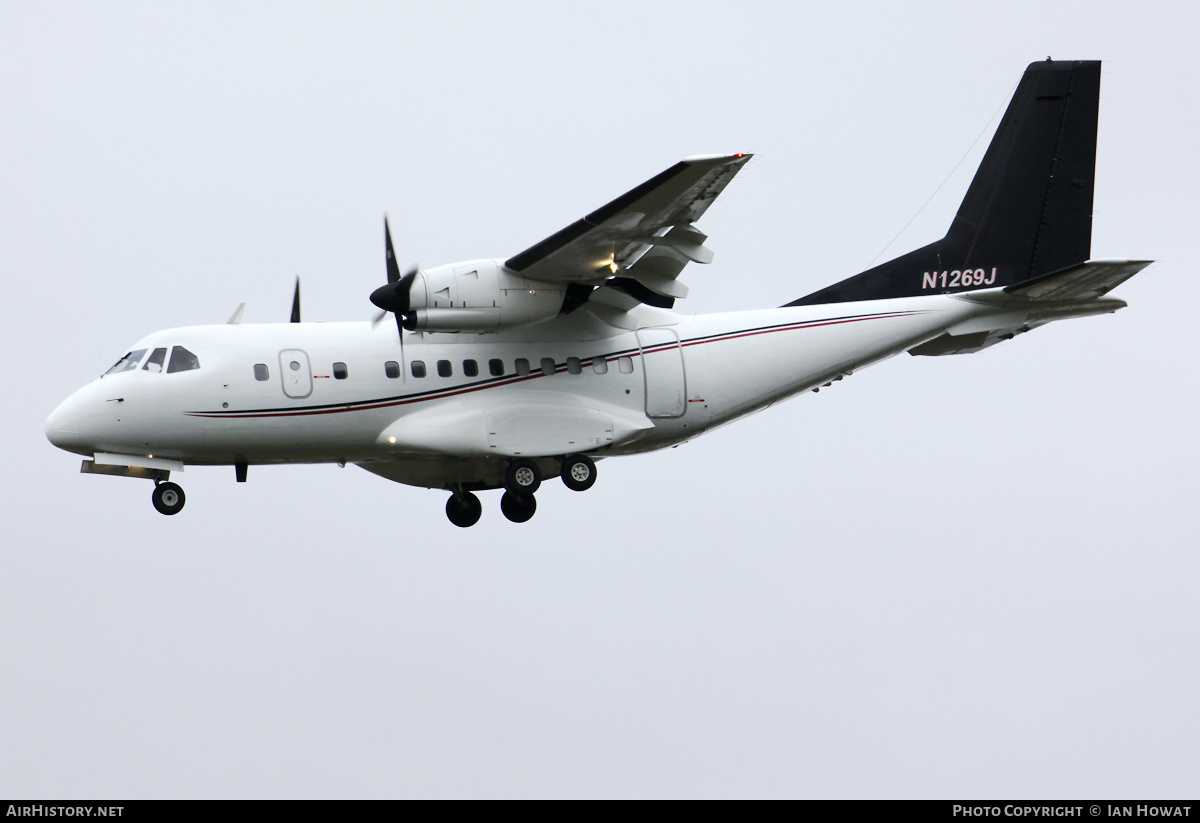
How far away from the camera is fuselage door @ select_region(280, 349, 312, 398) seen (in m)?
20.0

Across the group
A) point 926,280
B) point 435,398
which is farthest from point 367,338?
point 926,280

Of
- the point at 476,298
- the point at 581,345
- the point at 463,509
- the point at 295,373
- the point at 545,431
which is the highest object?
the point at 476,298

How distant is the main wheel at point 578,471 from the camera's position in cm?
2094

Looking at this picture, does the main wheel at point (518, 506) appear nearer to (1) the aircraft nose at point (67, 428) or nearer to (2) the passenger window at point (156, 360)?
(2) the passenger window at point (156, 360)

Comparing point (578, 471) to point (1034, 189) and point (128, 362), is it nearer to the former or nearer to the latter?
point (128, 362)

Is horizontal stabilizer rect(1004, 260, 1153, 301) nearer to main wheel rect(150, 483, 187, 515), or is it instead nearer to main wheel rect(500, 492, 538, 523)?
main wheel rect(500, 492, 538, 523)

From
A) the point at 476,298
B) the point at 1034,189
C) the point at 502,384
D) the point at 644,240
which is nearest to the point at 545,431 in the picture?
the point at 502,384

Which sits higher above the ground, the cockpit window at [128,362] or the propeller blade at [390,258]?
the propeller blade at [390,258]

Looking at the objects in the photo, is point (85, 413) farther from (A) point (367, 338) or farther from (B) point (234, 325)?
(A) point (367, 338)

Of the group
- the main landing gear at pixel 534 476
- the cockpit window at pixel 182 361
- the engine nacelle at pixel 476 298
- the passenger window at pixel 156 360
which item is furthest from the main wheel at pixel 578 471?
the passenger window at pixel 156 360

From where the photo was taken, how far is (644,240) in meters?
19.5

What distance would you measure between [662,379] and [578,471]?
1.68 metres

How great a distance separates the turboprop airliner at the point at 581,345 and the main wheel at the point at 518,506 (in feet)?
0.07

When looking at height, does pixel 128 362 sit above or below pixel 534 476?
above
